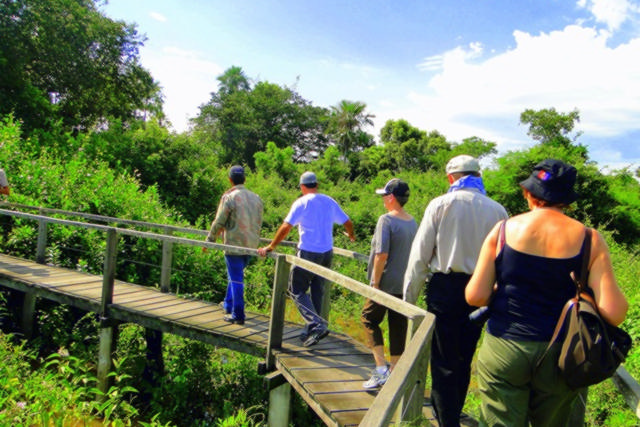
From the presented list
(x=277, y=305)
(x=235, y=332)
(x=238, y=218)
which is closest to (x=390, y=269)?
(x=277, y=305)

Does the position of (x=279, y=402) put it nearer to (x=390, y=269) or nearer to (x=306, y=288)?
(x=306, y=288)

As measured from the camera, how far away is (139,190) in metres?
13.8

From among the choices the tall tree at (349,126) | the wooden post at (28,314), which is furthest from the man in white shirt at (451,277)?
the tall tree at (349,126)

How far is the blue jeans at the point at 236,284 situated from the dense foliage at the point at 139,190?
1.14 m

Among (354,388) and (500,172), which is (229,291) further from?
(500,172)

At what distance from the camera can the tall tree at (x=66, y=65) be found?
15.4 meters

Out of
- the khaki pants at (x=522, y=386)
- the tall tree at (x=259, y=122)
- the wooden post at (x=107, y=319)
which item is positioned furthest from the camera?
the tall tree at (x=259, y=122)

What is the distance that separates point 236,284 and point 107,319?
72.8 inches

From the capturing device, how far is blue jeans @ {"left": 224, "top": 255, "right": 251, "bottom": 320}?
190 inches

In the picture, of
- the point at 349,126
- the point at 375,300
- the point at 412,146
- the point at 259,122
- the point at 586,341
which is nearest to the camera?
the point at 586,341

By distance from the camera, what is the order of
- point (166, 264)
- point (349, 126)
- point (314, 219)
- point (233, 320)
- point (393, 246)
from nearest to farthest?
point (393, 246), point (314, 219), point (233, 320), point (166, 264), point (349, 126)

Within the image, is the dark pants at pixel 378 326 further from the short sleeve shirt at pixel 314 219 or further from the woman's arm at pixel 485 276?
the woman's arm at pixel 485 276

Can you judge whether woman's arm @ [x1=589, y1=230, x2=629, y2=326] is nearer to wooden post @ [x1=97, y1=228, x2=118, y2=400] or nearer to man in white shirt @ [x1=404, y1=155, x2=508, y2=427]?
man in white shirt @ [x1=404, y1=155, x2=508, y2=427]

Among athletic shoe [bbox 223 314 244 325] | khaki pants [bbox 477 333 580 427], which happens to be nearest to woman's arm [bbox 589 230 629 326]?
khaki pants [bbox 477 333 580 427]
